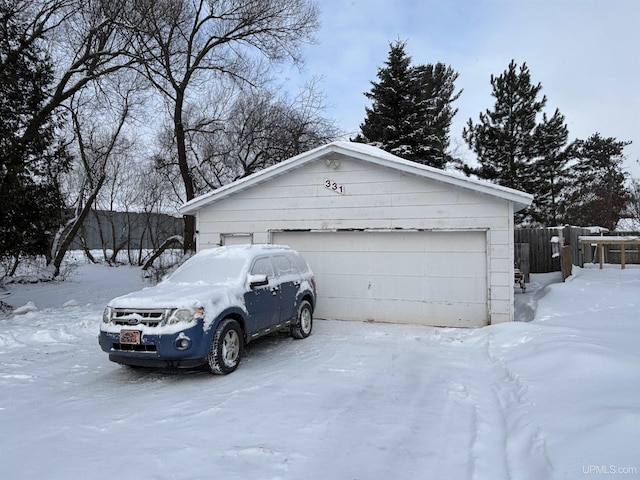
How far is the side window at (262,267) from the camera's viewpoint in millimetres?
7203

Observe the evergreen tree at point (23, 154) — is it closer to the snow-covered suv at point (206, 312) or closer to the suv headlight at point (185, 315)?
the snow-covered suv at point (206, 312)

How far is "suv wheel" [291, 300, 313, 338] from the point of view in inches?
324

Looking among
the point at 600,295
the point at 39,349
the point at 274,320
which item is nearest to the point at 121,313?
the point at 274,320

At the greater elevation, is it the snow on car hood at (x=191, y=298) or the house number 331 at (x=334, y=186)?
the house number 331 at (x=334, y=186)

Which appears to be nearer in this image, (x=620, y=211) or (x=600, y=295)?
(x=600, y=295)

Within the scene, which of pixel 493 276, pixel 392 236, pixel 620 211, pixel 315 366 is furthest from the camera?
pixel 620 211

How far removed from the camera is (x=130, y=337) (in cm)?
564

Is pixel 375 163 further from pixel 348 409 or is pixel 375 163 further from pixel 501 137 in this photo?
pixel 501 137

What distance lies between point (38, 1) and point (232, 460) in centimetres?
1459

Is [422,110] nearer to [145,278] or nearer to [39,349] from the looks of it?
[145,278]

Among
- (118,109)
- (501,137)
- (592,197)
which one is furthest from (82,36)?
(592,197)

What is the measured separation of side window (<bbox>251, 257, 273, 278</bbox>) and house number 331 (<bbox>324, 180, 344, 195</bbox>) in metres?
3.12

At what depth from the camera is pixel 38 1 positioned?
12.6 m

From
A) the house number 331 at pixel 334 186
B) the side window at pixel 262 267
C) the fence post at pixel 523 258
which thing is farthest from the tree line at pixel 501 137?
the side window at pixel 262 267
